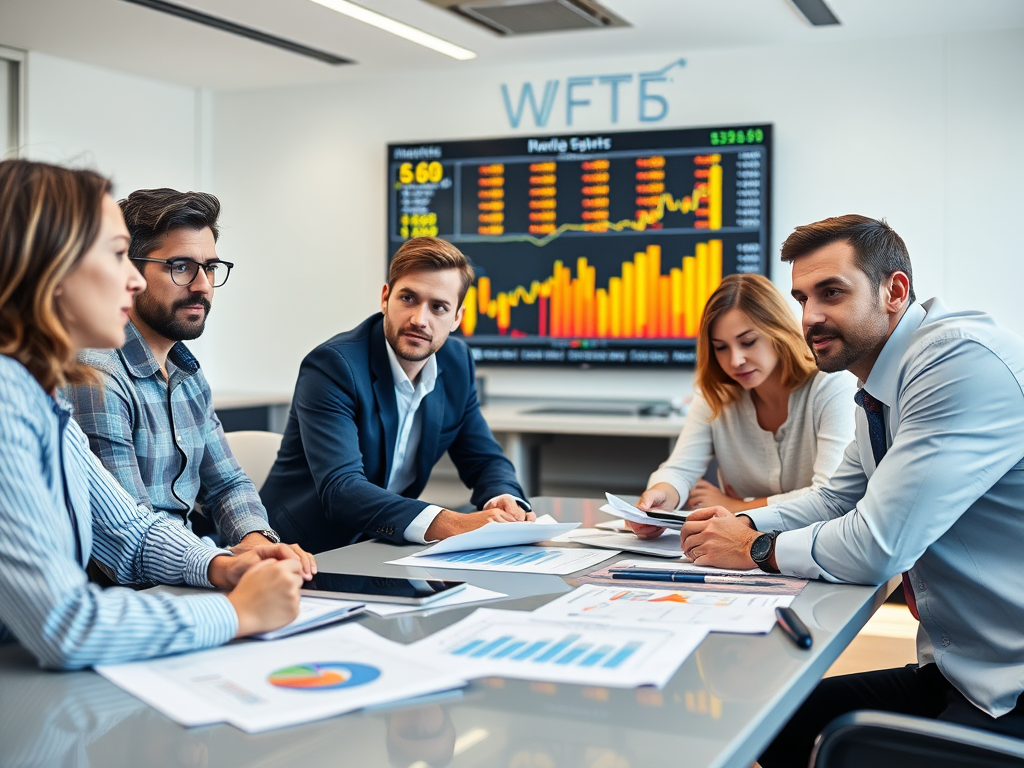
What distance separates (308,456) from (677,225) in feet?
9.08

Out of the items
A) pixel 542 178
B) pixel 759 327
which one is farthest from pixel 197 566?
pixel 542 178

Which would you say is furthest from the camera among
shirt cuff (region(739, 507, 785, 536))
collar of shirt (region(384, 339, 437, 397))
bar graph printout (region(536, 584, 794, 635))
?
collar of shirt (region(384, 339, 437, 397))

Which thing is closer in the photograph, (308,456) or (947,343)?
(947,343)

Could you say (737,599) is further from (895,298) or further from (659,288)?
(659,288)

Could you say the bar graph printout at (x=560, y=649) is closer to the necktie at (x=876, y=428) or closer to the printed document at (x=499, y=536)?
the printed document at (x=499, y=536)

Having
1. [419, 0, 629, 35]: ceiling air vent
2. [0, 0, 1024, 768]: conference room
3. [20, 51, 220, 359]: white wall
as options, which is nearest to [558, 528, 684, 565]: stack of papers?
[0, 0, 1024, 768]: conference room

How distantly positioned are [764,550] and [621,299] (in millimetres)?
3104

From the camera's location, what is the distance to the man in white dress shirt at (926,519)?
147 cm

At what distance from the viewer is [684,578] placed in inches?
59.3

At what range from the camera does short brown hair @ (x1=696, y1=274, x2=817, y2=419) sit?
238cm

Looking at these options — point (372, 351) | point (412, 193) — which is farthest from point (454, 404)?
point (412, 193)

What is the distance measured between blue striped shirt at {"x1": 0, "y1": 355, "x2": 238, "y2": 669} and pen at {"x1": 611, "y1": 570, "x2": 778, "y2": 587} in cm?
65

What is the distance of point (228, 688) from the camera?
0.99 meters

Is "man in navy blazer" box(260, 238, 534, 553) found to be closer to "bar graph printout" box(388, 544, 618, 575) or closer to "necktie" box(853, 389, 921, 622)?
"bar graph printout" box(388, 544, 618, 575)
